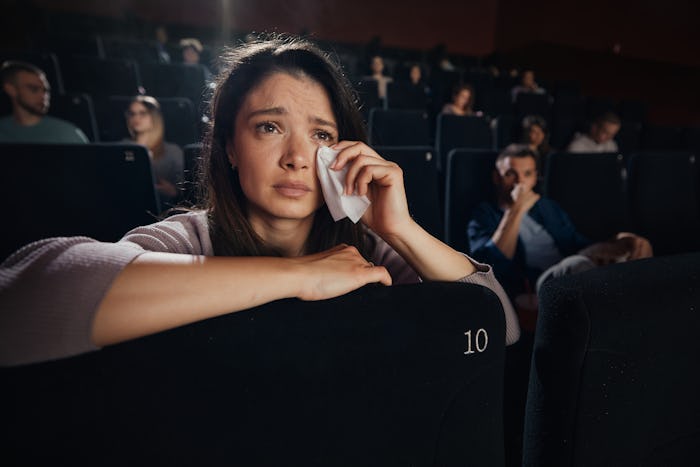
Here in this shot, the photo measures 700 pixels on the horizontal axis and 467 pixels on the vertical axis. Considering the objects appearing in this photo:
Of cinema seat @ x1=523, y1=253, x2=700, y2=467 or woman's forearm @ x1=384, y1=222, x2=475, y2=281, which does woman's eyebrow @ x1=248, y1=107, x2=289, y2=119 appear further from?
cinema seat @ x1=523, y1=253, x2=700, y2=467

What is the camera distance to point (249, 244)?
1.78 feet

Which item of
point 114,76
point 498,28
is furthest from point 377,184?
point 498,28

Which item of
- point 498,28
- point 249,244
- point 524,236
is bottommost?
point 524,236

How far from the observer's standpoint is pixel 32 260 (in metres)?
0.28

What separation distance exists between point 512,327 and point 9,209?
0.82 meters

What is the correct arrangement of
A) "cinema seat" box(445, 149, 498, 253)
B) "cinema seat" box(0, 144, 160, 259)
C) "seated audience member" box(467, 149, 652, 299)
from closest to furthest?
"cinema seat" box(0, 144, 160, 259) < "seated audience member" box(467, 149, 652, 299) < "cinema seat" box(445, 149, 498, 253)

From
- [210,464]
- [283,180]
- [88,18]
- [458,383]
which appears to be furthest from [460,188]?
[88,18]

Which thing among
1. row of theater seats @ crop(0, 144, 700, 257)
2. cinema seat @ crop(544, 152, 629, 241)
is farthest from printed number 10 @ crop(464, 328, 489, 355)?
cinema seat @ crop(544, 152, 629, 241)

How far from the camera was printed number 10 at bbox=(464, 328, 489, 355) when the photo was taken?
0.30 metres

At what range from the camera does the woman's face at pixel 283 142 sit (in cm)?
48

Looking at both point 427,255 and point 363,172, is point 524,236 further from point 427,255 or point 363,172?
point 363,172

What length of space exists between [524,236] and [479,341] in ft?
2.99

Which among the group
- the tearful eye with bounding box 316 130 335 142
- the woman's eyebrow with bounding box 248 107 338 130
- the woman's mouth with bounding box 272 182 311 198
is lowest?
the woman's mouth with bounding box 272 182 311 198

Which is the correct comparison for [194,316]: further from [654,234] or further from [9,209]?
[654,234]
